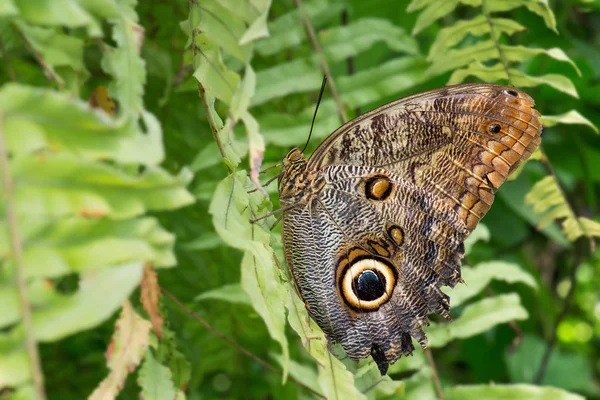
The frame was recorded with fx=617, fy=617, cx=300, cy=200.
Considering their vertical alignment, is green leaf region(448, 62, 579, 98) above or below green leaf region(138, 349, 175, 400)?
above

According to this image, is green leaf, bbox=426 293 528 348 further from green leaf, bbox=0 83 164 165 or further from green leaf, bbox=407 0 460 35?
green leaf, bbox=0 83 164 165

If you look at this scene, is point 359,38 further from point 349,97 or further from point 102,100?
point 102,100

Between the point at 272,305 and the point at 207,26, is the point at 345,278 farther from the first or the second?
the point at 207,26

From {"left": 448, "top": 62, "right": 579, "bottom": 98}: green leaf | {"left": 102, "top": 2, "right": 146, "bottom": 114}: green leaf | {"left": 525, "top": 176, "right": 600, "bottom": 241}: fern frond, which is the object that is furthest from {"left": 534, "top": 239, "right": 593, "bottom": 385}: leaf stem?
{"left": 102, "top": 2, "right": 146, "bottom": 114}: green leaf

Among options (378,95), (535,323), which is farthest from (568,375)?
(378,95)

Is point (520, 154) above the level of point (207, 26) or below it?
below

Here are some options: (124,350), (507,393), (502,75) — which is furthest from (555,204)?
(124,350)

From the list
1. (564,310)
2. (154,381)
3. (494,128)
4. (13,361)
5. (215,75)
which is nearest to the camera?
(13,361)
